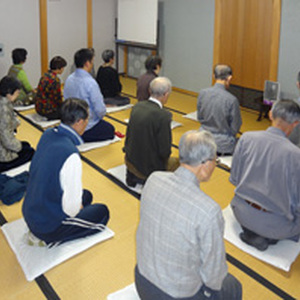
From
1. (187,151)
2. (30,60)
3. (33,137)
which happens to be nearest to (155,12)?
(30,60)

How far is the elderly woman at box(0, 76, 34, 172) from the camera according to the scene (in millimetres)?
3270

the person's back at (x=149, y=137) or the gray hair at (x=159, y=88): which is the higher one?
the gray hair at (x=159, y=88)

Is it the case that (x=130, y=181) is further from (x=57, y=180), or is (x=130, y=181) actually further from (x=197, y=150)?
(x=197, y=150)

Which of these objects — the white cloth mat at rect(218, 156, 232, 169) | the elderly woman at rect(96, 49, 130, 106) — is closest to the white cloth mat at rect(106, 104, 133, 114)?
the elderly woman at rect(96, 49, 130, 106)

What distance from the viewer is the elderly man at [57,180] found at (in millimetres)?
2076

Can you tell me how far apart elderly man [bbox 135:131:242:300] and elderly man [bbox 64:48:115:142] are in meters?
2.79

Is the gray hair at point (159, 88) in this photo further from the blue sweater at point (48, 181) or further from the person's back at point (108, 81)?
the person's back at point (108, 81)

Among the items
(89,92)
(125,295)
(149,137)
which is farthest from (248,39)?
(125,295)

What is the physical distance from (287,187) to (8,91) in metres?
2.42

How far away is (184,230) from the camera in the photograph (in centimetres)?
139

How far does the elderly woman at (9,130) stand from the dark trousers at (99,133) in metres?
0.84

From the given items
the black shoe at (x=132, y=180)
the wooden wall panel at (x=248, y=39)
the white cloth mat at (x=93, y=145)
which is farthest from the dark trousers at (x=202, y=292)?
the wooden wall panel at (x=248, y=39)

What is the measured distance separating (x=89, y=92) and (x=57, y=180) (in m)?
2.21

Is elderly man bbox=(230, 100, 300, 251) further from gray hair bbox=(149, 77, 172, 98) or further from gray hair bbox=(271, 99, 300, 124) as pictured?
gray hair bbox=(149, 77, 172, 98)
